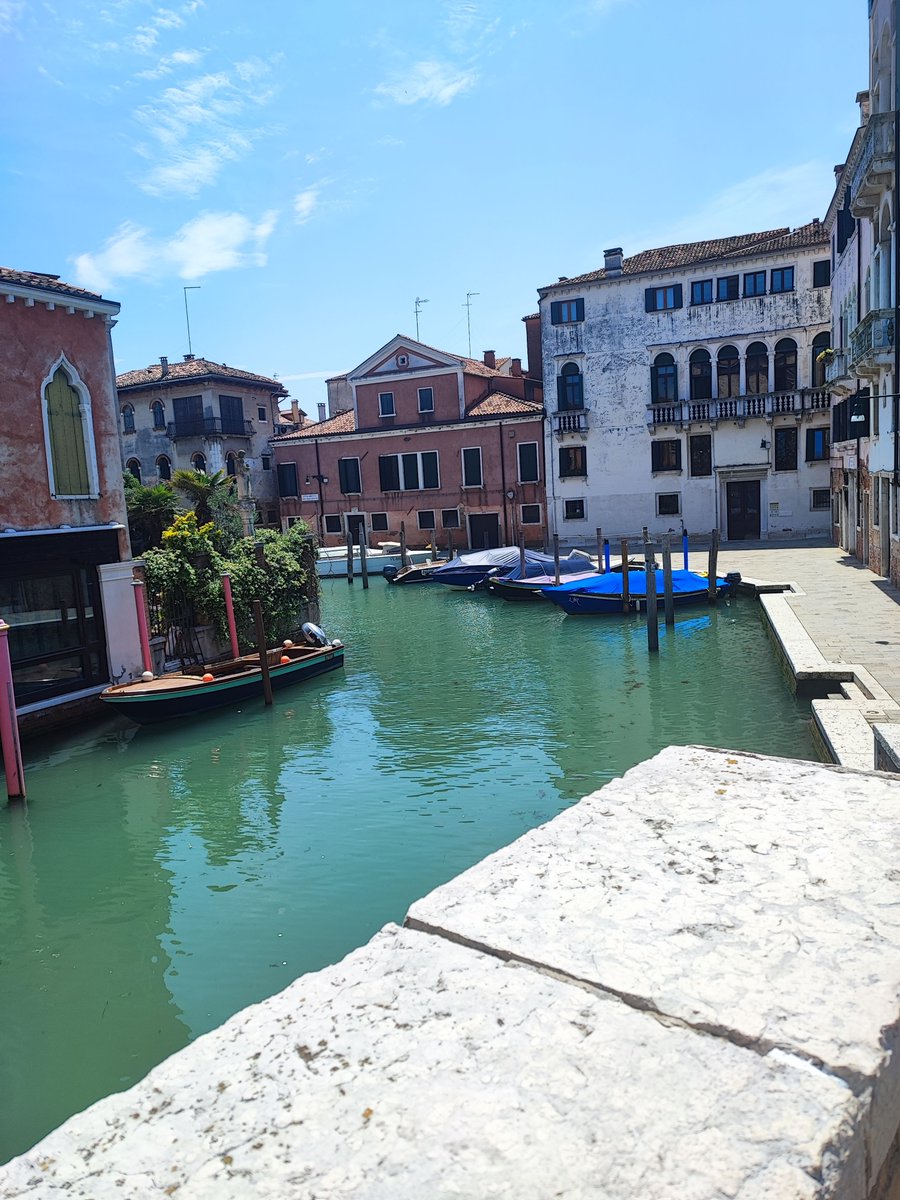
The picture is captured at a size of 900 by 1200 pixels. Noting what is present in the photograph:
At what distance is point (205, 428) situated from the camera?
117ft

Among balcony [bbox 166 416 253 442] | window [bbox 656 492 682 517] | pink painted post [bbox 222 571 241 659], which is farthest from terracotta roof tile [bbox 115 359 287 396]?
pink painted post [bbox 222 571 241 659]

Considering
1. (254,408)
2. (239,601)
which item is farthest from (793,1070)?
(254,408)

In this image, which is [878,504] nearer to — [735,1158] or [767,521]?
[767,521]

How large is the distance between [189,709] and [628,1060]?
460 inches

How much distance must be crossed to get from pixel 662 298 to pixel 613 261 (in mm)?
2173

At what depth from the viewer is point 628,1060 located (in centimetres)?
199

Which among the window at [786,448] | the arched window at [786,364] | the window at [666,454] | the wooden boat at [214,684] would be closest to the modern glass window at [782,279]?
the arched window at [786,364]

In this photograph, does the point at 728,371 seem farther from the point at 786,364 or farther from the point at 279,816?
the point at 279,816

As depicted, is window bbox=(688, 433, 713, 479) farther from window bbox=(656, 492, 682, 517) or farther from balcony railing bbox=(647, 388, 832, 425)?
window bbox=(656, 492, 682, 517)

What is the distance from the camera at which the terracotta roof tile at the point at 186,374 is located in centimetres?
3613

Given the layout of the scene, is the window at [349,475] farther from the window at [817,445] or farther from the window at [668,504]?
the window at [817,445]

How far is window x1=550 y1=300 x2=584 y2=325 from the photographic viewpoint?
31.2m

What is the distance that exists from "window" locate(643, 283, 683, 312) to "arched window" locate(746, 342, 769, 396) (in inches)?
113

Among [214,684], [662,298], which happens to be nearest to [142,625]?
[214,684]
